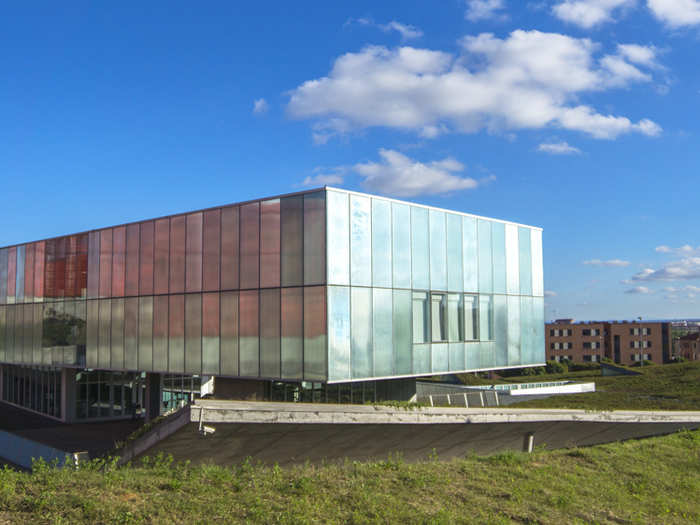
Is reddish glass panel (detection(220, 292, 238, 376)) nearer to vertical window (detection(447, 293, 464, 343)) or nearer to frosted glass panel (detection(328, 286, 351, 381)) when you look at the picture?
frosted glass panel (detection(328, 286, 351, 381))

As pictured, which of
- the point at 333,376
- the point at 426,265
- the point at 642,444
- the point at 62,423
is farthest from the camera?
the point at 62,423

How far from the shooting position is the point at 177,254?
2811 cm

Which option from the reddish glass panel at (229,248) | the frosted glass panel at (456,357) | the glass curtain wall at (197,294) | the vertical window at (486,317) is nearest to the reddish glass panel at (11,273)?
the glass curtain wall at (197,294)

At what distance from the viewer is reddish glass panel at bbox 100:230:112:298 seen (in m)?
31.8

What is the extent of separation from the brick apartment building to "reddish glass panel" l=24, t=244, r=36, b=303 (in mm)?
88532

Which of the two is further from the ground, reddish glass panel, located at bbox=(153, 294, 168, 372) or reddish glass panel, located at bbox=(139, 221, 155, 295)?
reddish glass panel, located at bbox=(139, 221, 155, 295)

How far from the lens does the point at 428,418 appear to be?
19250mm

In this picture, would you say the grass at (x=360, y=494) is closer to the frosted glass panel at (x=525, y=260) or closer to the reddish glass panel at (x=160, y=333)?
the reddish glass panel at (x=160, y=333)

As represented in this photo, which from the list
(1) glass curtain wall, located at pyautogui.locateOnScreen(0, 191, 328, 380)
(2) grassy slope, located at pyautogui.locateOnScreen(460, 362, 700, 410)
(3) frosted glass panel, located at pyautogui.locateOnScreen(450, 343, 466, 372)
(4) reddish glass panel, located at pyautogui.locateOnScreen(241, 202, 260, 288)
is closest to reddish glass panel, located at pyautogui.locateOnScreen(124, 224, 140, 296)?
(1) glass curtain wall, located at pyautogui.locateOnScreen(0, 191, 328, 380)

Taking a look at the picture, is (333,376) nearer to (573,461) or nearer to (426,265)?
(426,265)

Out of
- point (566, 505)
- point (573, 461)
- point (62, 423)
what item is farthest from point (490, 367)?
point (62, 423)

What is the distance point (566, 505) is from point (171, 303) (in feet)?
63.4

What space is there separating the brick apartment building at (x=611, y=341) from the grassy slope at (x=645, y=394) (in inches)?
2004

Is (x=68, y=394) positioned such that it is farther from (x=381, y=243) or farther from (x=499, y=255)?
(x=499, y=255)
